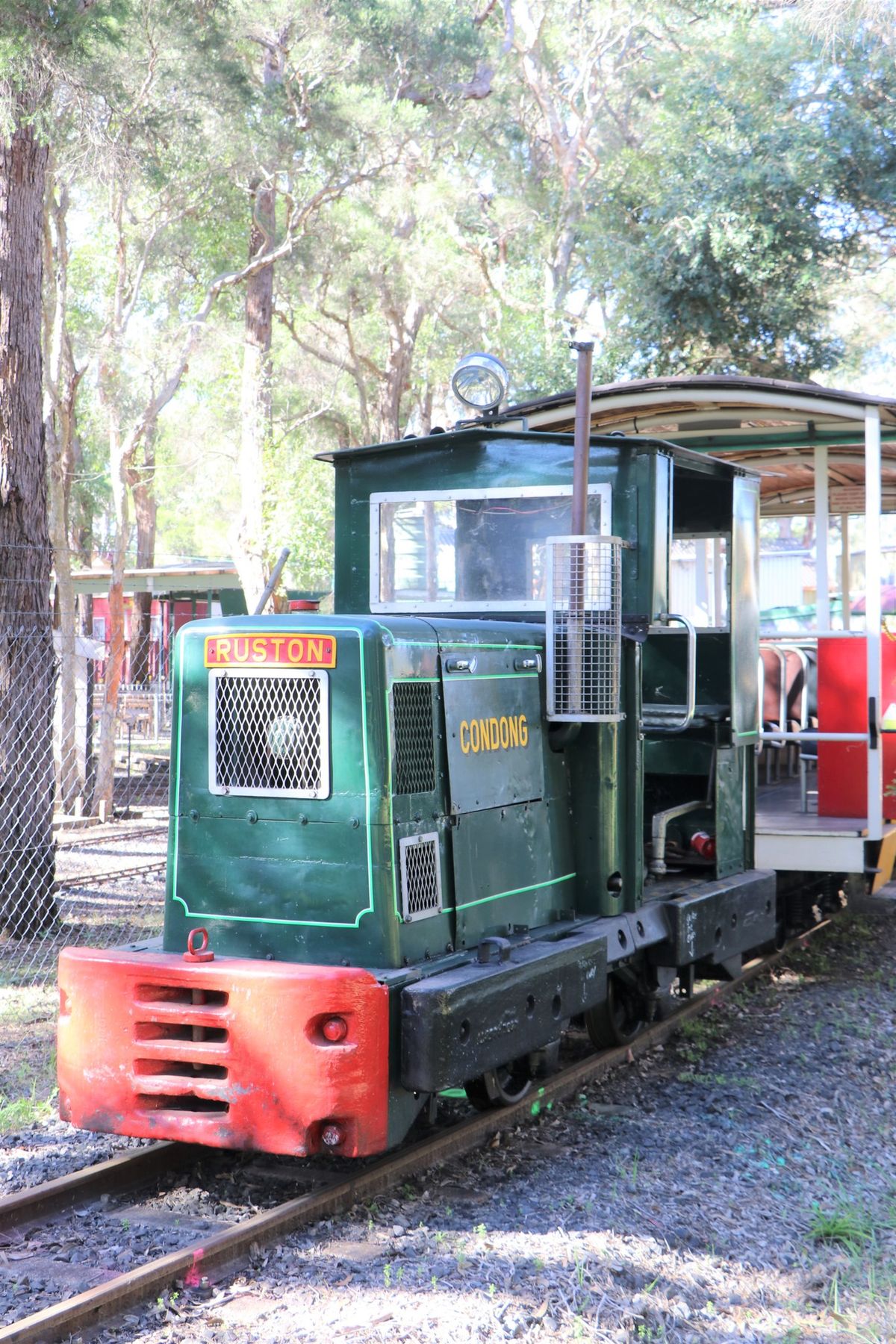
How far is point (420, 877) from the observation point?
4.26 metres

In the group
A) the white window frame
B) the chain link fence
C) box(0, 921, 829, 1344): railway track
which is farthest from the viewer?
the chain link fence

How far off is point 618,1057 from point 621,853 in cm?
105

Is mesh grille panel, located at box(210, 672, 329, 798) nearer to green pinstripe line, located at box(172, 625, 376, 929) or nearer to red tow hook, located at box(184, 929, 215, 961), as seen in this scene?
green pinstripe line, located at box(172, 625, 376, 929)

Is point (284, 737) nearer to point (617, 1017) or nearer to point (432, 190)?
point (617, 1017)

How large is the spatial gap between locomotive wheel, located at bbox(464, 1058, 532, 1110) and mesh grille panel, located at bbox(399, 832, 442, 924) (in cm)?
78

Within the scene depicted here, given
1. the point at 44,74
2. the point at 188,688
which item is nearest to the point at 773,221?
the point at 44,74

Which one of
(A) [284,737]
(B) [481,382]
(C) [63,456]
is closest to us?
(A) [284,737]

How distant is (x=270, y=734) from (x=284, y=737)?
59mm

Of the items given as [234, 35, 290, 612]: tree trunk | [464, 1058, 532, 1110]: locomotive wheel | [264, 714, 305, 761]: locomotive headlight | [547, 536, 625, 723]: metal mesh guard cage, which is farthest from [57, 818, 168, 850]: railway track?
[264, 714, 305, 761]: locomotive headlight

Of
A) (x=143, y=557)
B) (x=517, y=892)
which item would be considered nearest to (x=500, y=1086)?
(x=517, y=892)

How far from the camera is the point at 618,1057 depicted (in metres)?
5.71

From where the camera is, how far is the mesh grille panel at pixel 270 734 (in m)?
4.14

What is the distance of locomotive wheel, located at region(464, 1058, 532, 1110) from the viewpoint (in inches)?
187

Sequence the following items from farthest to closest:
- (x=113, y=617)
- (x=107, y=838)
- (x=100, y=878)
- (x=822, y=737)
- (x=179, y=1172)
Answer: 1. (x=113, y=617)
2. (x=107, y=838)
3. (x=100, y=878)
4. (x=822, y=737)
5. (x=179, y=1172)
